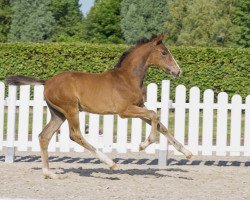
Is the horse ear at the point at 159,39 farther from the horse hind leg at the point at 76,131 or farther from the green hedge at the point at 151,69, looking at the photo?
the green hedge at the point at 151,69

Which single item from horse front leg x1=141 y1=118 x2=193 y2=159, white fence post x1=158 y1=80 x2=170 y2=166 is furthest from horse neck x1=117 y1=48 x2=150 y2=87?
white fence post x1=158 y1=80 x2=170 y2=166

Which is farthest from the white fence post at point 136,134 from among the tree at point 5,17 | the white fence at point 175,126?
the tree at point 5,17

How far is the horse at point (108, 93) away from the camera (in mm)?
10172

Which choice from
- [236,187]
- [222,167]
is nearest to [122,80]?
[236,187]

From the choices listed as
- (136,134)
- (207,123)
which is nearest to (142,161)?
(136,134)

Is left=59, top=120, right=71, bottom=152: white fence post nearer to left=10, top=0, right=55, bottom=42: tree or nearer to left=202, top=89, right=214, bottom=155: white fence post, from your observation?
left=202, top=89, right=214, bottom=155: white fence post

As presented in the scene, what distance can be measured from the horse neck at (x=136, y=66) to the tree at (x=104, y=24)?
52023 millimetres

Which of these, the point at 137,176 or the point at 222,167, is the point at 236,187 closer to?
the point at 137,176

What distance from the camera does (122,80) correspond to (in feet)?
34.1

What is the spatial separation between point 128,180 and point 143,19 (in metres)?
50.1

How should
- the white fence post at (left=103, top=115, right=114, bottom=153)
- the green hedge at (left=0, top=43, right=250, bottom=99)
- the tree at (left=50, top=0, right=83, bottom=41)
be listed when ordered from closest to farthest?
the white fence post at (left=103, top=115, right=114, bottom=153) < the green hedge at (left=0, top=43, right=250, bottom=99) < the tree at (left=50, top=0, right=83, bottom=41)

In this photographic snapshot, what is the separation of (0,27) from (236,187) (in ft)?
179

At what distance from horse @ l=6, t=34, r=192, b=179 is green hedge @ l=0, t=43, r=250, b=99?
17.5 metres

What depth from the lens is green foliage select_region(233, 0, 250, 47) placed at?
5429cm
